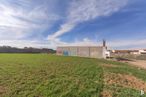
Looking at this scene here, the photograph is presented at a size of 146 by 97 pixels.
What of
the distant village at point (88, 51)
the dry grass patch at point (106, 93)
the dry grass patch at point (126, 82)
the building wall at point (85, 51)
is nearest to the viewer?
the dry grass patch at point (106, 93)

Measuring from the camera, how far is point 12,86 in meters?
8.18

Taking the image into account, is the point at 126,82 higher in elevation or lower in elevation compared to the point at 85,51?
lower

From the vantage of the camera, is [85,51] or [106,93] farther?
[85,51]

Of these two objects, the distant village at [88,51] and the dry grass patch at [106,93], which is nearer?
the dry grass patch at [106,93]

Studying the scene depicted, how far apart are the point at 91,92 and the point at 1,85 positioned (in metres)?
4.58

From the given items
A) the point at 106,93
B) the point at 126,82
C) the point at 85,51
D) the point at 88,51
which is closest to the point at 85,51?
the point at 85,51

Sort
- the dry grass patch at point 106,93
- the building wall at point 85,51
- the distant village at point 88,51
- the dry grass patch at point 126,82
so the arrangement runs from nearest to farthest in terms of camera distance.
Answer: the dry grass patch at point 106,93
the dry grass patch at point 126,82
the distant village at point 88,51
the building wall at point 85,51

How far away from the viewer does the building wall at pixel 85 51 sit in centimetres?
5422

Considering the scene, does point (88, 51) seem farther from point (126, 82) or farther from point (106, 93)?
point (106, 93)

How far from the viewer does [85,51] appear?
60.5 meters

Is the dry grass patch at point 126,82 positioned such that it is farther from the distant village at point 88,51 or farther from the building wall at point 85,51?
the building wall at point 85,51

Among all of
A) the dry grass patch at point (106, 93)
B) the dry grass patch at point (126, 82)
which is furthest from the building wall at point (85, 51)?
the dry grass patch at point (106, 93)

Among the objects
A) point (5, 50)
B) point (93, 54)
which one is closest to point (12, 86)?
point (93, 54)

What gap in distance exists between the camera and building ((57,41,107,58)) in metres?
54.0
